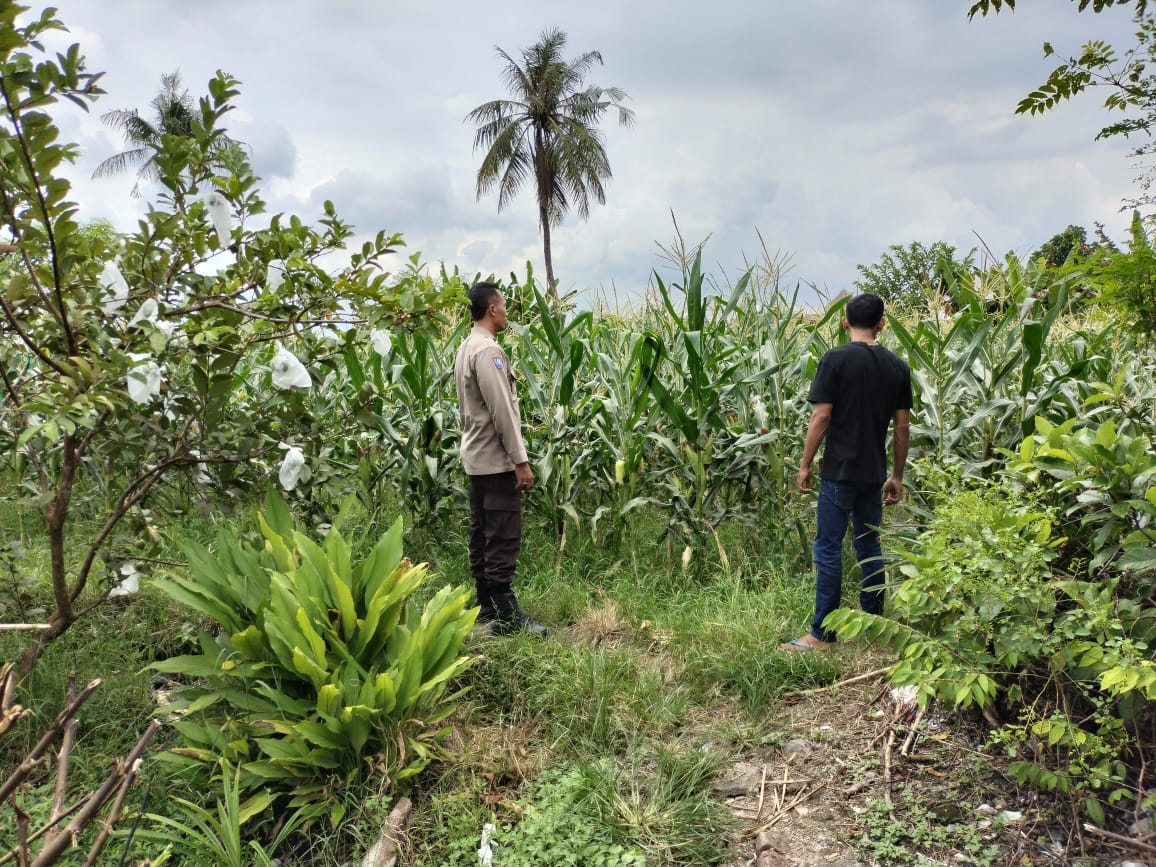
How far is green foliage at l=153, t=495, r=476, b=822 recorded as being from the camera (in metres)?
3.06

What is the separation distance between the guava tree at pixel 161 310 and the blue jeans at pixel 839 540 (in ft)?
7.65

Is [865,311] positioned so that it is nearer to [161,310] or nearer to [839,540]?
[839,540]

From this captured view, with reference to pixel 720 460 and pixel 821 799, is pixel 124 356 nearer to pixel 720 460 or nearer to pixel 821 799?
pixel 821 799

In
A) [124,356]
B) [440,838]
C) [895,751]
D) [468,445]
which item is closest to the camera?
[124,356]

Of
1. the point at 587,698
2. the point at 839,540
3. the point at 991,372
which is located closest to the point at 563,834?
the point at 587,698

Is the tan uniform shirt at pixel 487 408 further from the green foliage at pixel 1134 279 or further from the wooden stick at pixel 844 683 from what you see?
the green foliage at pixel 1134 279

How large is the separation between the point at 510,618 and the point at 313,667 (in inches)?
62.5

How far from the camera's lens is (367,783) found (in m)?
3.14

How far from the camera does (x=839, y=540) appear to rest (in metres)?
4.24

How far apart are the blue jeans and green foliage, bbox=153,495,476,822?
1.88 m

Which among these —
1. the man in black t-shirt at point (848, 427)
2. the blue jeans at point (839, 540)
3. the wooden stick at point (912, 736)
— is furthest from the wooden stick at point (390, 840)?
the blue jeans at point (839, 540)

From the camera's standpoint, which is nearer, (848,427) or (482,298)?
(848,427)

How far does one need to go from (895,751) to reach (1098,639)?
98 cm

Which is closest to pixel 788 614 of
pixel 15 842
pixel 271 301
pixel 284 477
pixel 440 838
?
pixel 440 838
